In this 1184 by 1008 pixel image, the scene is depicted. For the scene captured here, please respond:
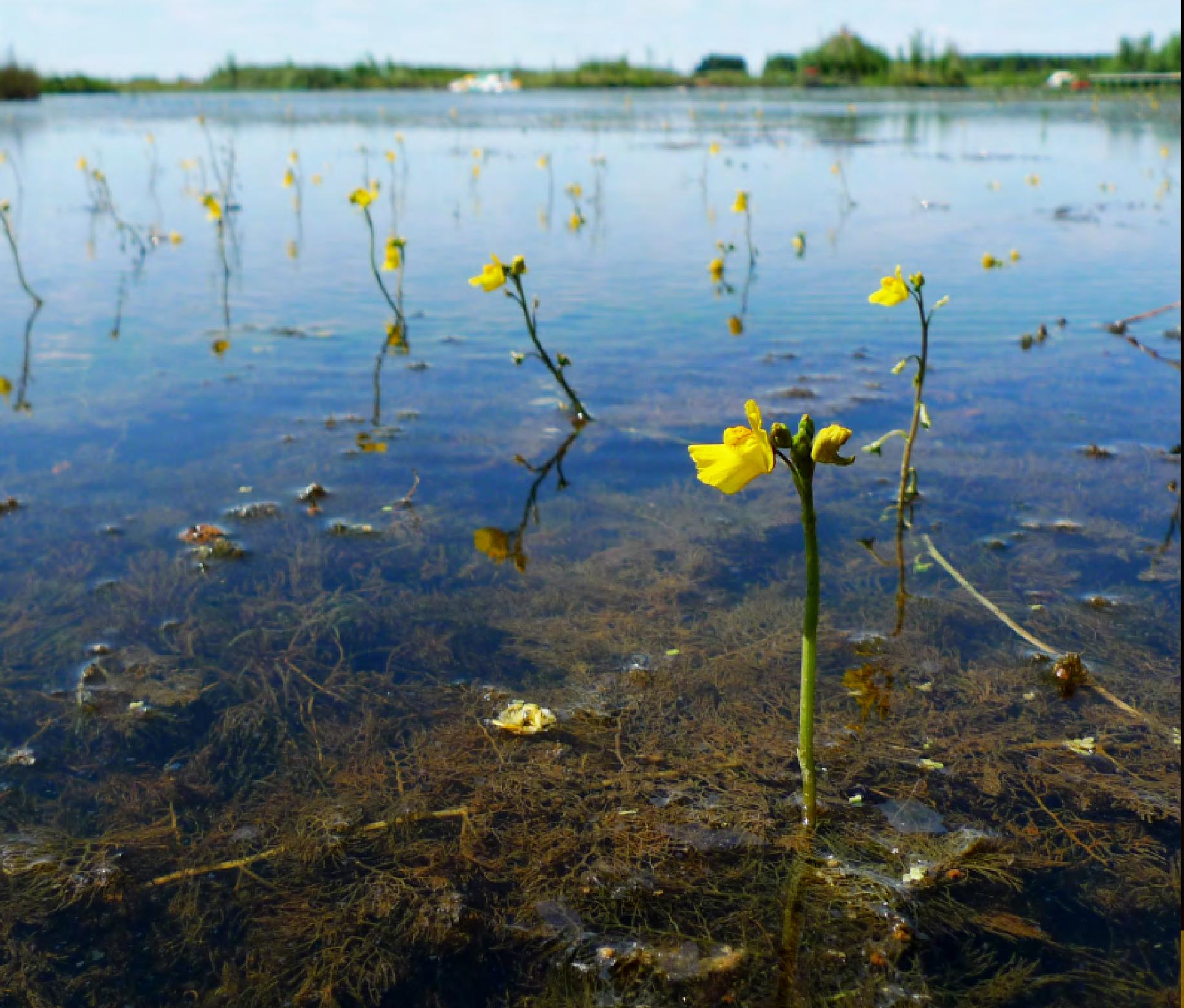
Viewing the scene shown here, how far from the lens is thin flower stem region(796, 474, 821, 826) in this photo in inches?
69.3

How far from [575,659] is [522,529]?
2.83ft

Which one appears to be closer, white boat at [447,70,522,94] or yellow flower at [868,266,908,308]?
yellow flower at [868,266,908,308]

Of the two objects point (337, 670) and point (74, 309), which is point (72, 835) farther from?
point (74, 309)

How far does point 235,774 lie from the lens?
2.28 meters

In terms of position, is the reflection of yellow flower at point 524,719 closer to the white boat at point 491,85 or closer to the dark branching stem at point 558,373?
the dark branching stem at point 558,373

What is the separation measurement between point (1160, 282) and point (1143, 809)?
20.2ft

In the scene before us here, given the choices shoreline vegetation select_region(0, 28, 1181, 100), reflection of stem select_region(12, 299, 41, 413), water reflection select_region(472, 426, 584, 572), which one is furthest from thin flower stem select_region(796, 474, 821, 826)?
shoreline vegetation select_region(0, 28, 1181, 100)

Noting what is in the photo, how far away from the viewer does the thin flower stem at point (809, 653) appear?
1760 mm

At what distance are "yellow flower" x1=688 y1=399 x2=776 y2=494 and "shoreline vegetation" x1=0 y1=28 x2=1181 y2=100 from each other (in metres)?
36.6

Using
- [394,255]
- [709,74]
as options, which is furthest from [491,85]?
[394,255]

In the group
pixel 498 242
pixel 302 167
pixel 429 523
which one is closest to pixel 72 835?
pixel 429 523

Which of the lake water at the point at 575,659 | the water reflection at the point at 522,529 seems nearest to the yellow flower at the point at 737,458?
the lake water at the point at 575,659

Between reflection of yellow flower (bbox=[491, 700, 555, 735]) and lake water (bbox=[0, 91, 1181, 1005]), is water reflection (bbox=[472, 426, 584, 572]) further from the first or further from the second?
reflection of yellow flower (bbox=[491, 700, 555, 735])

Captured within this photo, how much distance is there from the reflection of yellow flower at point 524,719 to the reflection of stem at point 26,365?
11.0ft
